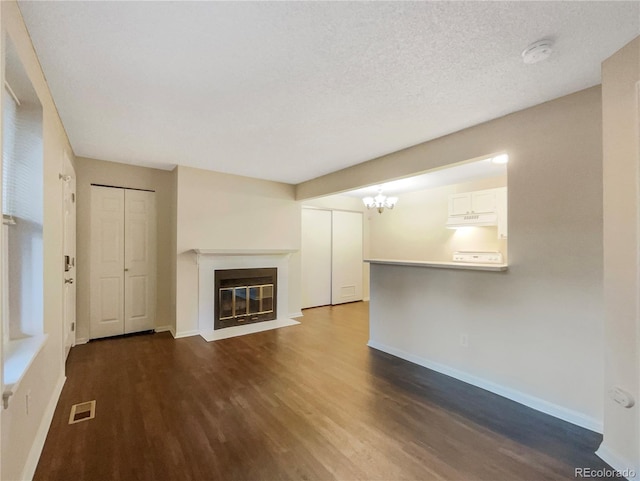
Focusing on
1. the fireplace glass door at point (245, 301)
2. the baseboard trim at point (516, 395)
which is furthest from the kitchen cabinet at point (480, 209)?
the fireplace glass door at point (245, 301)

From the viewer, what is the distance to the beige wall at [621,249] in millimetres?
1667

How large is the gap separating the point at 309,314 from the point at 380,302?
7.42ft

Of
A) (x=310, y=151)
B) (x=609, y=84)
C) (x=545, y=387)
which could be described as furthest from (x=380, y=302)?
(x=609, y=84)

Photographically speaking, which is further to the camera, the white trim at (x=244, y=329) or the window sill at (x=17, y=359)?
the white trim at (x=244, y=329)

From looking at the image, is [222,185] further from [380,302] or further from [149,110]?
[380,302]

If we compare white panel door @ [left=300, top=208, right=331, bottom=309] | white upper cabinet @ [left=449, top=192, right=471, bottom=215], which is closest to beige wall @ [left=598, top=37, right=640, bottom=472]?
white upper cabinet @ [left=449, top=192, right=471, bottom=215]

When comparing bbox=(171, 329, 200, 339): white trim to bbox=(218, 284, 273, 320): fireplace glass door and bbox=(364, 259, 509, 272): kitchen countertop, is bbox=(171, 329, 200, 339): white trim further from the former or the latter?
bbox=(364, 259, 509, 272): kitchen countertop

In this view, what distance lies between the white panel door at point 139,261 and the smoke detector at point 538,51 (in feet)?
15.4

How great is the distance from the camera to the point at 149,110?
250cm

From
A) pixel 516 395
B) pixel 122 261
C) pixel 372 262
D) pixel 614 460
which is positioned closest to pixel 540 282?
pixel 516 395

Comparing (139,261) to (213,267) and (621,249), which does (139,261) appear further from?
(621,249)

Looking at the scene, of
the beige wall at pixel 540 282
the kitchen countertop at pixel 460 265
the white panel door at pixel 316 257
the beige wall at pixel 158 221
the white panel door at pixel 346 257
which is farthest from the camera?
the white panel door at pixel 346 257

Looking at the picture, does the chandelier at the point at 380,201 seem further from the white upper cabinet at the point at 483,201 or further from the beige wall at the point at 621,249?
the beige wall at the point at 621,249

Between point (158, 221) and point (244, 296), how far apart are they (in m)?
1.78
